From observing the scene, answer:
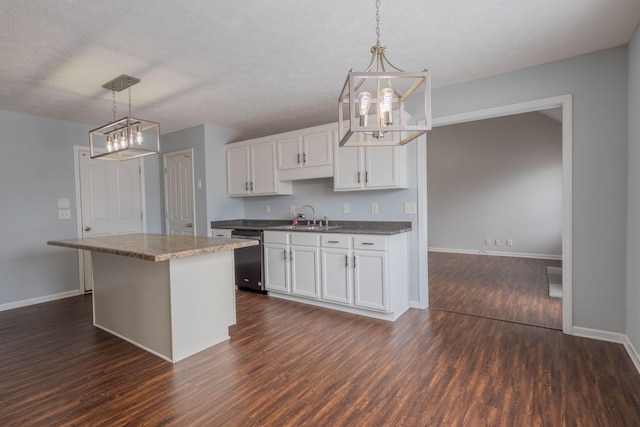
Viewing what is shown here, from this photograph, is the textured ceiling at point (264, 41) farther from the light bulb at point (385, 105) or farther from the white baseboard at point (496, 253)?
the white baseboard at point (496, 253)

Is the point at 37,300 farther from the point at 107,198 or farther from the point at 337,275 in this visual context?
the point at 337,275

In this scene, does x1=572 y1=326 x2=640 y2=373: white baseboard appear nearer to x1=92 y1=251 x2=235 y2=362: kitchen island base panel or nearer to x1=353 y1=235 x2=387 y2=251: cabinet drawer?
x1=353 y1=235 x2=387 y2=251: cabinet drawer

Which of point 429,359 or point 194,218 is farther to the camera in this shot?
point 194,218

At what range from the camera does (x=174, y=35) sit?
226 centimetres

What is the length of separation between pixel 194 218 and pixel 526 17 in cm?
440

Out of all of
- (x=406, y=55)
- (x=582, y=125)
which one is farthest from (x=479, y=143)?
(x=406, y=55)

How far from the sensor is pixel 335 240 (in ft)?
11.4

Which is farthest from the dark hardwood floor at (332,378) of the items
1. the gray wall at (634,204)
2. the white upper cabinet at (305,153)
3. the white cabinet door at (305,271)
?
the white upper cabinet at (305,153)

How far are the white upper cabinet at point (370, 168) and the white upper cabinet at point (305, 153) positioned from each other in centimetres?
14

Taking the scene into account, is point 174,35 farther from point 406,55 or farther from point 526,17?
point 526,17

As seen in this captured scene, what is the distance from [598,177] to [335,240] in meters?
2.32

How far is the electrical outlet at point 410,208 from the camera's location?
3.54 meters

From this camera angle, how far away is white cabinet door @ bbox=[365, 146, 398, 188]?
340 cm

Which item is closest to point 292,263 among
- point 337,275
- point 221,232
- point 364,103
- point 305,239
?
point 305,239
